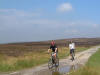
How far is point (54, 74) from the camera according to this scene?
47.8 ft

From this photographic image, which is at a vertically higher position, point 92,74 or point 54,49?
point 54,49

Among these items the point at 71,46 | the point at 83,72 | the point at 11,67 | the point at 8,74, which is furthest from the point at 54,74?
the point at 71,46

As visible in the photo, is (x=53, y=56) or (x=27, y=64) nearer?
(x=53, y=56)

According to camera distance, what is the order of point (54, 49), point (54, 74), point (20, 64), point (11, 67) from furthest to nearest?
point (20, 64) < point (11, 67) < point (54, 49) < point (54, 74)

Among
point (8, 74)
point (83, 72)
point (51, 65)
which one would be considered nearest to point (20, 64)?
point (51, 65)

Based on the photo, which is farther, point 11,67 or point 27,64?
point 27,64

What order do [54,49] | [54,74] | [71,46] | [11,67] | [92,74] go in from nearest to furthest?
[92,74] → [54,74] → [54,49] → [11,67] → [71,46]

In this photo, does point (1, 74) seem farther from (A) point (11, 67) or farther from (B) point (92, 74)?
(B) point (92, 74)

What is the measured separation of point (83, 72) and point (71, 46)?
10720 mm

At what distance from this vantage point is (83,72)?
1360cm

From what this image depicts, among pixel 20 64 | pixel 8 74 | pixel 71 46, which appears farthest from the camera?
pixel 71 46

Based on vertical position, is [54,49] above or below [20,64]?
above

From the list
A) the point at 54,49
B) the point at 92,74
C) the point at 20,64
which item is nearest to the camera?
the point at 92,74

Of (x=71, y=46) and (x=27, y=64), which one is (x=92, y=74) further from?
(x=71, y=46)
